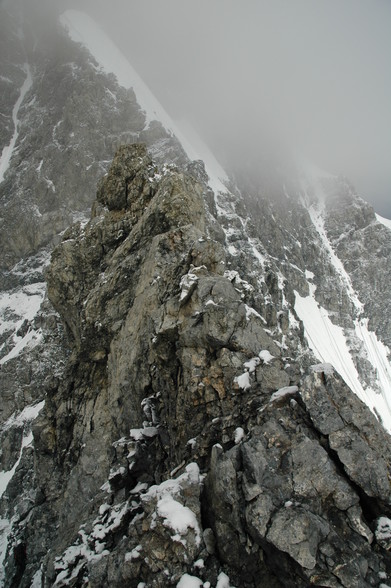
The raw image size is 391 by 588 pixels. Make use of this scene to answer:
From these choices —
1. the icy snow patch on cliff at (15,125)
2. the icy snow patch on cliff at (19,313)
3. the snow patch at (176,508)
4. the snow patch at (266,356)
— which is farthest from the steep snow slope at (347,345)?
the icy snow patch on cliff at (15,125)

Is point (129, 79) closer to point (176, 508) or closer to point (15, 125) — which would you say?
point (15, 125)

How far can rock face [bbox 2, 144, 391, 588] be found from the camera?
7965 millimetres

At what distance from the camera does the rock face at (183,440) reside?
7965mm

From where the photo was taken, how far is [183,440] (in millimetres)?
12281

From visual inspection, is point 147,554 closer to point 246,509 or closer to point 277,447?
point 246,509

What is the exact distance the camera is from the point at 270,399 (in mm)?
10320

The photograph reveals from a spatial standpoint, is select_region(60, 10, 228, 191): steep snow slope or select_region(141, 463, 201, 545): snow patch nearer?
select_region(141, 463, 201, 545): snow patch

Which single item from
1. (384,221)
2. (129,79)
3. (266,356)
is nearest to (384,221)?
(384,221)

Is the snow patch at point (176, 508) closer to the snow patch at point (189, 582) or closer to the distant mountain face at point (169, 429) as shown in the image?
the distant mountain face at point (169, 429)

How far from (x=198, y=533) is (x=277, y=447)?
2925mm

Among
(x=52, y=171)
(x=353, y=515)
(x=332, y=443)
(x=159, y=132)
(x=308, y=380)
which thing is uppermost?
(x=159, y=132)

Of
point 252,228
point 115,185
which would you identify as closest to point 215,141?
point 252,228

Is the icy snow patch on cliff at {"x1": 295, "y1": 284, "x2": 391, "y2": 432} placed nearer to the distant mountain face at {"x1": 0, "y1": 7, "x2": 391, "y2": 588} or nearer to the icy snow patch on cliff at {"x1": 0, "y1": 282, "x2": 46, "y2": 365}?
the distant mountain face at {"x1": 0, "y1": 7, "x2": 391, "y2": 588}

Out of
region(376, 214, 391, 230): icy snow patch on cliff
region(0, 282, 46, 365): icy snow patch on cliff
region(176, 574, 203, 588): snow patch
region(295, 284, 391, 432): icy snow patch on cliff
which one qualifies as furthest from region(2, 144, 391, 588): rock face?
region(376, 214, 391, 230): icy snow patch on cliff
